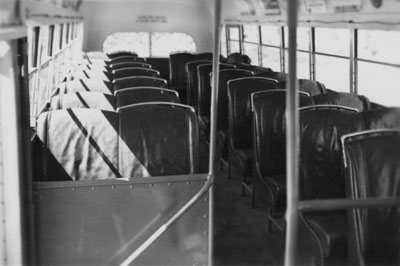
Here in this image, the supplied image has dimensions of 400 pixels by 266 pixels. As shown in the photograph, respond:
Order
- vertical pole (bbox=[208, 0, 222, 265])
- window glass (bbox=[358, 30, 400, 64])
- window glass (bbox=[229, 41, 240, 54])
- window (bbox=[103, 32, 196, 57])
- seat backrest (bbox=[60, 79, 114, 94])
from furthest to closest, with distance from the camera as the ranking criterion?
window (bbox=[103, 32, 196, 57]) → window glass (bbox=[229, 41, 240, 54]) → window glass (bbox=[358, 30, 400, 64]) → seat backrest (bbox=[60, 79, 114, 94]) → vertical pole (bbox=[208, 0, 222, 265])

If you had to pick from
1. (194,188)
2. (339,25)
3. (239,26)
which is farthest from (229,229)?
(239,26)

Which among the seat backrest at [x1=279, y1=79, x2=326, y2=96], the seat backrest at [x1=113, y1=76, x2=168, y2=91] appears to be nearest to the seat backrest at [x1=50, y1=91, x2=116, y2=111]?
the seat backrest at [x1=113, y1=76, x2=168, y2=91]

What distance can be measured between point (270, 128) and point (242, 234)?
40.1 inches

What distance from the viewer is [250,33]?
1141 centimetres

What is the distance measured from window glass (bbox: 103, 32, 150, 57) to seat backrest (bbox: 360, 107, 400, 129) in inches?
419

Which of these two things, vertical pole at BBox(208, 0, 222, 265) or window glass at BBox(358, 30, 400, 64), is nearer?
vertical pole at BBox(208, 0, 222, 265)

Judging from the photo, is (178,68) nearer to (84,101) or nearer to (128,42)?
(128,42)

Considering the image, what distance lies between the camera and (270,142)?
4.27 metres

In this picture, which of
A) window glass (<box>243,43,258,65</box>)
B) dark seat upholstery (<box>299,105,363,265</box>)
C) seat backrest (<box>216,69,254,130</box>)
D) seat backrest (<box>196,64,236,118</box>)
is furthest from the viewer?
window glass (<box>243,43,258,65</box>)

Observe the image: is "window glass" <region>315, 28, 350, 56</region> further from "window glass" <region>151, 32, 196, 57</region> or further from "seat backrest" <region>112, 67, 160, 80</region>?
"window glass" <region>151, 32, 196, 57</region>

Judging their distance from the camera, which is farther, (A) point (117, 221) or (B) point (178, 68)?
(B) point (178, 68)

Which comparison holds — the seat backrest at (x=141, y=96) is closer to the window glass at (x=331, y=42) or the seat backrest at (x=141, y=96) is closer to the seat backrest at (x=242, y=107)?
the seat backrest at (x=242, y=107)

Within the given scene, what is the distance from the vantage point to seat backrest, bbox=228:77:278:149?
5250 millimetres

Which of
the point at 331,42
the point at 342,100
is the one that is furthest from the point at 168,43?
the point at 342,100
